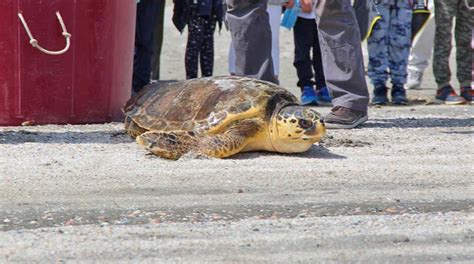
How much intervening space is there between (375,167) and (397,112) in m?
2.60

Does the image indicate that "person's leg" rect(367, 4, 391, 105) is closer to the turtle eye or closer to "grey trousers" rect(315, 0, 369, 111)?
"grey trousers" rect(315, 0, 369, 111)

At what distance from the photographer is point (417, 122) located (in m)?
7.28

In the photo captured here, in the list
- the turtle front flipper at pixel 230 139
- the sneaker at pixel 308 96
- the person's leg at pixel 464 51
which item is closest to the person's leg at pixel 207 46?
the sneaker at pixel 308 96

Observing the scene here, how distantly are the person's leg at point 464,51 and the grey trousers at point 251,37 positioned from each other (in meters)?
2.89

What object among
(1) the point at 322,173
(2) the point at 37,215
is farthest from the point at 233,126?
(2) the point at 37,215

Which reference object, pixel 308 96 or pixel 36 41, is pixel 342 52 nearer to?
pixel 36 41

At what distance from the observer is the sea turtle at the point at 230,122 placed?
18.9 ft

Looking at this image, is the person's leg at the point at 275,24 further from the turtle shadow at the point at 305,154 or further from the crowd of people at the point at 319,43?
the turtle shadow at the point at 305,154

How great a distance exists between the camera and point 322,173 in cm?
548

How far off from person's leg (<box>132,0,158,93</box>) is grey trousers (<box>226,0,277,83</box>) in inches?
54.4

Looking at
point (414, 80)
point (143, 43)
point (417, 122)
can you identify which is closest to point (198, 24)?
point (143, 43)

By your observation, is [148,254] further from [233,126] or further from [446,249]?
[233,126]

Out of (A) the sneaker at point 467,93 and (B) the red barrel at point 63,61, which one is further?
(A) the sneaker at point 467,93

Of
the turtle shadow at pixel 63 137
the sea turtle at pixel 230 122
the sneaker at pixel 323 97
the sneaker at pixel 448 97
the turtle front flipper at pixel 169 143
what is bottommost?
the sneaker at pixel 323 97
